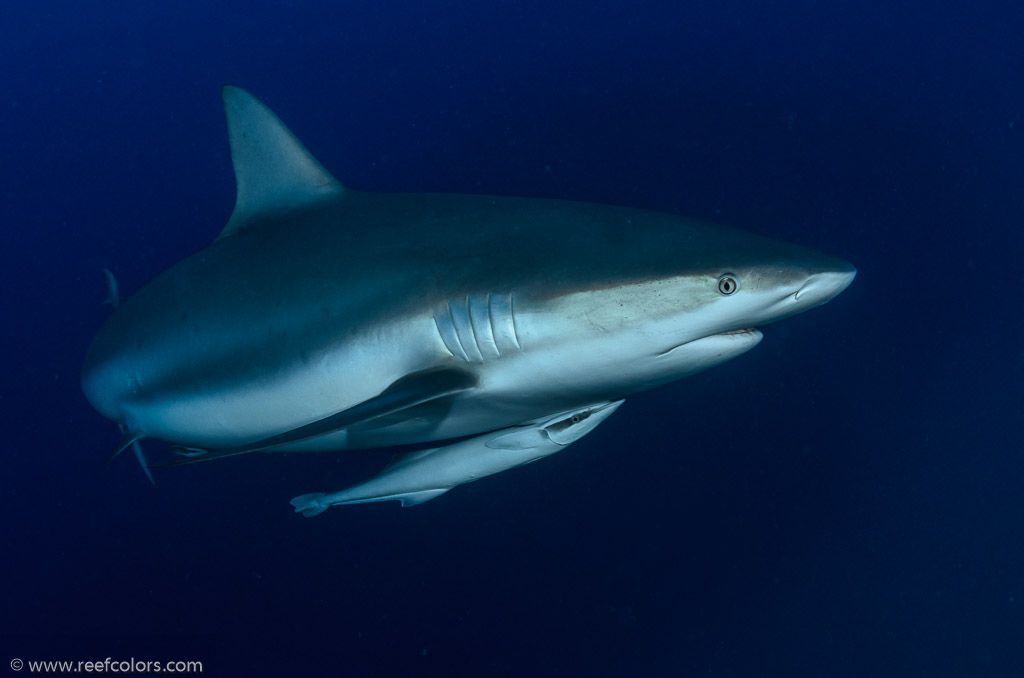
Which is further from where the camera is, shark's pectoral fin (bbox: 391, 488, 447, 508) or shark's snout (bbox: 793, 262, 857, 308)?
shark's pectoral fin (bbox: 391, 488, 447, 508)

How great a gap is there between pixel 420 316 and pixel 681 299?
3.09 feet

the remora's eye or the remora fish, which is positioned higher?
the remora's eye

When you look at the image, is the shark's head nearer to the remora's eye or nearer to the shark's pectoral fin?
the remora's eye

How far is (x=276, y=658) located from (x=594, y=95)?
23.1ft

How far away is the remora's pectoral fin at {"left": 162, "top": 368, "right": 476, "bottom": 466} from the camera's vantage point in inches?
72.4

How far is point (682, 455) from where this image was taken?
5.90 m

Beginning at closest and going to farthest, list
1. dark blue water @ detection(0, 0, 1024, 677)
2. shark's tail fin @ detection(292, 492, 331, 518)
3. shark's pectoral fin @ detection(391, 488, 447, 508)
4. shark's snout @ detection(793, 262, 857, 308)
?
shark's snout @ detection(793, 262, 857, 308) < shark's pectoral fin @ detection(391, 488, 447, 508) < shark's tail fin @ detection(292, 492, 331, 518) < dark blue water @ detection(0, 0, 1024, 677)

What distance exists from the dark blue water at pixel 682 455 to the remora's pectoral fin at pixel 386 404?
12.6ft

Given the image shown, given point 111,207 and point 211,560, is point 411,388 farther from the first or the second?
point 111,207

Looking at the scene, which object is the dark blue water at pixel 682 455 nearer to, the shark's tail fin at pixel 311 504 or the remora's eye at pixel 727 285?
the shark's tail fin at pixel 311 504

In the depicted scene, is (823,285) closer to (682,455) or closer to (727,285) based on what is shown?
(727,285)

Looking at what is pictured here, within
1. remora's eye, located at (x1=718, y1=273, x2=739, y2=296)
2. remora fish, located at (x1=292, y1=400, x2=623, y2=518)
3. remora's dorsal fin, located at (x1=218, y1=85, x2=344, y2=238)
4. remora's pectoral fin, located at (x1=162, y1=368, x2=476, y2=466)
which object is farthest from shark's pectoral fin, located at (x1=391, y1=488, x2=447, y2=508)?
remora's eye, located at (x1=718, y1=273, x2=739, y2=296)

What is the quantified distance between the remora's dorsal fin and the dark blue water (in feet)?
10.9

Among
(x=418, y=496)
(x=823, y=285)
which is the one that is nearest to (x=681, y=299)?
(x=823, y=285)
